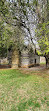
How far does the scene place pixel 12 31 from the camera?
16.0 metres

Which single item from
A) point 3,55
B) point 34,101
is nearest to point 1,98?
point 34,101

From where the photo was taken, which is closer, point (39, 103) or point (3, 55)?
point (39, 103)

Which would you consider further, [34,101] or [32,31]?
[32,31]

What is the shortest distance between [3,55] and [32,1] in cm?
1963

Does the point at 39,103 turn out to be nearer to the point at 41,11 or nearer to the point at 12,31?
the point at 12,31

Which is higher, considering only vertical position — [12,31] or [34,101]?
[12,31]

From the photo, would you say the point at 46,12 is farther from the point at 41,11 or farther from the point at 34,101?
the point at 34,101

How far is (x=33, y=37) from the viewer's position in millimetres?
15656

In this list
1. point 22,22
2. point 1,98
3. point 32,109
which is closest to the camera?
point 32,109

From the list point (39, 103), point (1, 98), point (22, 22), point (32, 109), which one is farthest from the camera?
point (22, 22)

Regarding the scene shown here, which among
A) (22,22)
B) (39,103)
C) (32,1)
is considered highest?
(32,1)

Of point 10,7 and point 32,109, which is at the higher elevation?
point 10,7

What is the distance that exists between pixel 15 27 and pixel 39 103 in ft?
46.3

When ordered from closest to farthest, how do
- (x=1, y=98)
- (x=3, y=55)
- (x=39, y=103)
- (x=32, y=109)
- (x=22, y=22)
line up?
(x=32, y=109)
(x=39, y=103)
(x=1, y=98)
(x=22, y=22)
(x=3, y=55)
